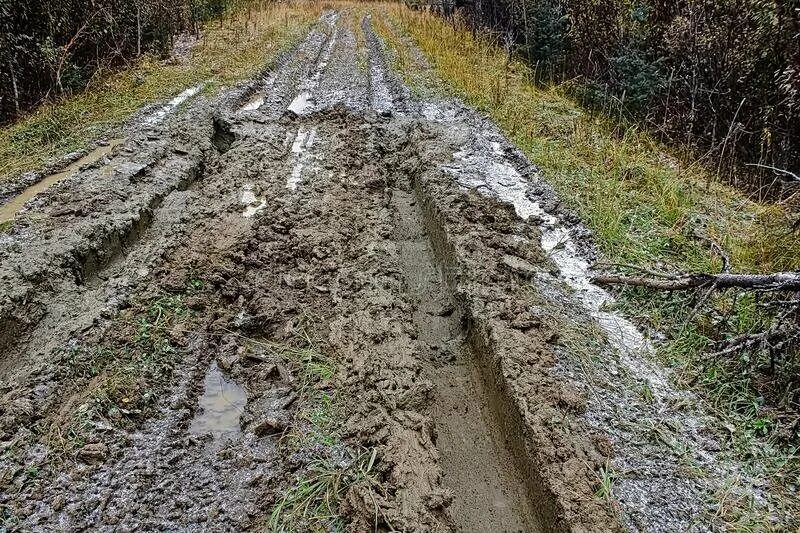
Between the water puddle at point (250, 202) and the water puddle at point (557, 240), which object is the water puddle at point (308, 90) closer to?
the water puddle at point (250, 202)

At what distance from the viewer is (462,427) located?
122 inches

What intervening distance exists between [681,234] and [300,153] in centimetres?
422

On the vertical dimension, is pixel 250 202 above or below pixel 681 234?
below

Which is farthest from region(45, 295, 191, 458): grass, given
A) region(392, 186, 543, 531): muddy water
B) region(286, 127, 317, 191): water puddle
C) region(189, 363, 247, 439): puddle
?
region(286, 127, 317, 191): water puddle

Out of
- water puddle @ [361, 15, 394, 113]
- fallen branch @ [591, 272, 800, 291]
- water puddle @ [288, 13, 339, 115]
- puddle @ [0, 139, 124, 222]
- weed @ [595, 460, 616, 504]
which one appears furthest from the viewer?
water puddle @ [288, 13, 339, 115]

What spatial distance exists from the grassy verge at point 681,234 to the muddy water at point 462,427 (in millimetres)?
1013

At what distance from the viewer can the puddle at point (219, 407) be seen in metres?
3.08

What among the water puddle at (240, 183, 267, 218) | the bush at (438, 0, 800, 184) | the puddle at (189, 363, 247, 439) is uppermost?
the bush at (438, 0, 800, 184)

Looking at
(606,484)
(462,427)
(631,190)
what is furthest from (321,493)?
(631,190)

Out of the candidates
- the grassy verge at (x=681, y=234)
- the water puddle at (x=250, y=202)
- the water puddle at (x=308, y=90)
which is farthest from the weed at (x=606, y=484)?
the water puddle at (x=308, y=90)

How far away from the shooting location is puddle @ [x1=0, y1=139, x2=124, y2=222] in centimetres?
508

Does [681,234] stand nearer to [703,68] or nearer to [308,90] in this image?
[703,68]

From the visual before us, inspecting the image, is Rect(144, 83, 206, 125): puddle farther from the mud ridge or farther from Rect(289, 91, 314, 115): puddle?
the mud ridge

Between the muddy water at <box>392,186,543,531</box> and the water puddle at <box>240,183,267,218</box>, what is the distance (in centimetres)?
163
